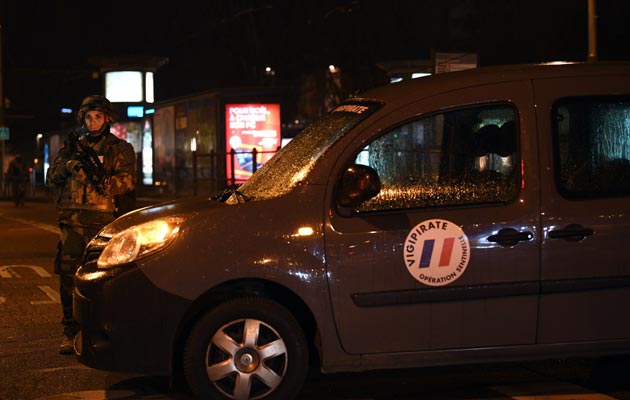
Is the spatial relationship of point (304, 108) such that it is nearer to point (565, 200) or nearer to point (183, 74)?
point (183, 74)

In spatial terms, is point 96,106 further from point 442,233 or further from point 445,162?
point 442,233

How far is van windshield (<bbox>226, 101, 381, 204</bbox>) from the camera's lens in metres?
5.16

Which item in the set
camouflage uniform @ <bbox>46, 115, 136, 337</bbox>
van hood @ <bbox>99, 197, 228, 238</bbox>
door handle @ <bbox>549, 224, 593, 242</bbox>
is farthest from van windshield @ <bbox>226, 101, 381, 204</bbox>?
camouflage uniform @ <bbox>46, 115, 136, 337</bbox>

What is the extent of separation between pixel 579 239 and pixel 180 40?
55.3 m

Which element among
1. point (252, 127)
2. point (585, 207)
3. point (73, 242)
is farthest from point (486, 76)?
point (252, 127)

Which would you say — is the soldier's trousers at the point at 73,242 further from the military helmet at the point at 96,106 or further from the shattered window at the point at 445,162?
the shattered window at the point at 445,162

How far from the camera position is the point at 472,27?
4931 centimetres

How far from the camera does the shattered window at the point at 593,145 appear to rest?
5180mm

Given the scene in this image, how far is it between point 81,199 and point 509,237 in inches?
125

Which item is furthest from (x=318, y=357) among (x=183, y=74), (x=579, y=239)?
(x=183, y=74)

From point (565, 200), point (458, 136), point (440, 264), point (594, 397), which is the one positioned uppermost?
point (458, 136)

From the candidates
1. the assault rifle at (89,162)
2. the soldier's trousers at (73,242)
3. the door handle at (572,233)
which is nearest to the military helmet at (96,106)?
the assault rifle at (89,162)

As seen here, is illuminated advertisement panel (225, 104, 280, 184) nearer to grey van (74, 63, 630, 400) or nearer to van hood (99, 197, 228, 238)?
van hood (99, 197, 228, 238)

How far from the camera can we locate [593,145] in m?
5.25
